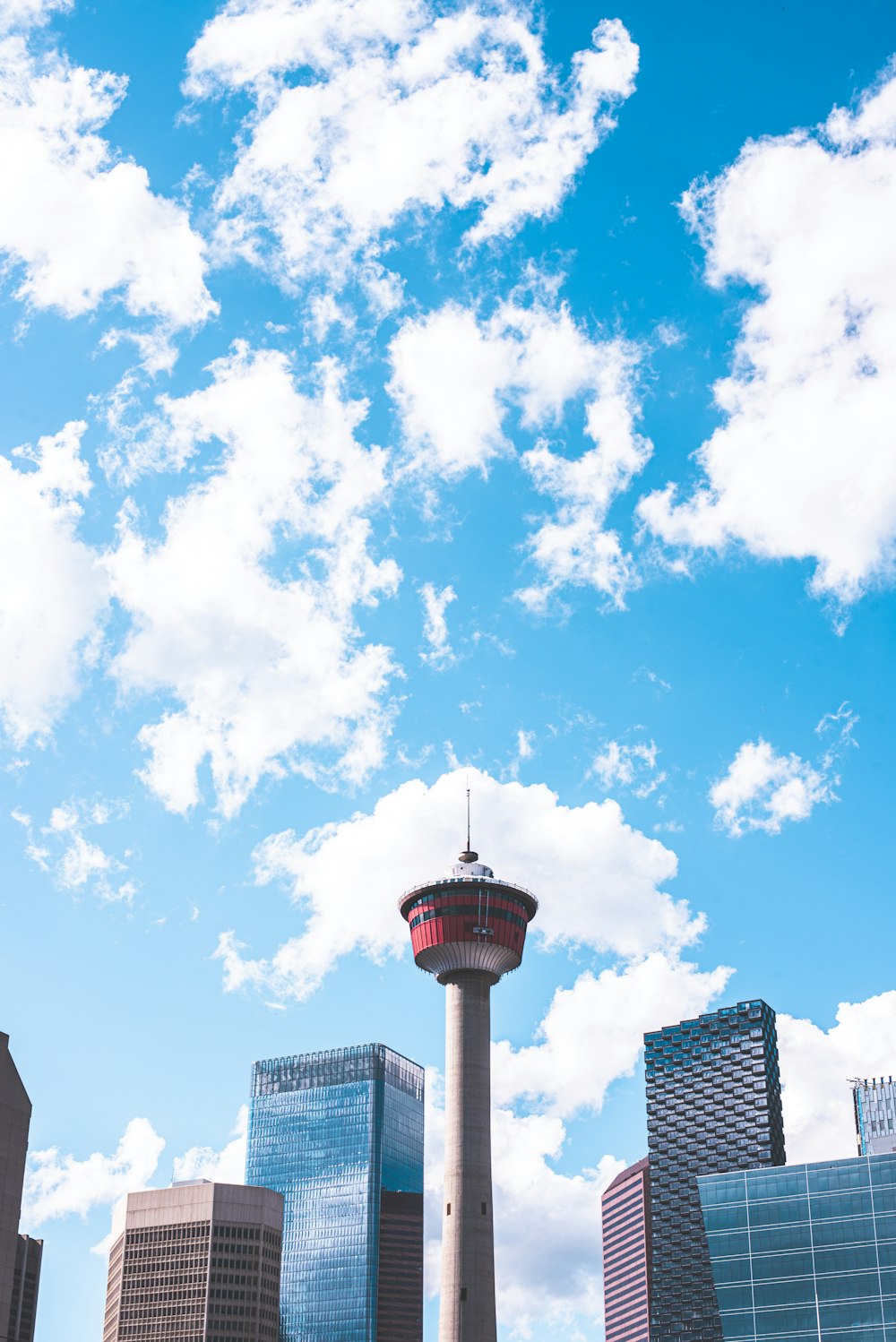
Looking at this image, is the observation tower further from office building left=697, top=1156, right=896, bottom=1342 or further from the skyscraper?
the skyscraper

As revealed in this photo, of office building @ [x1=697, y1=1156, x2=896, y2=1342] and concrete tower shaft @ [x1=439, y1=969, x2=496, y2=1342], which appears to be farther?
concrete tower shaft @ [x1=439, y1=969, x2=496, y2=1342]

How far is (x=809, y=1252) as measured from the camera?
15988 centimetres

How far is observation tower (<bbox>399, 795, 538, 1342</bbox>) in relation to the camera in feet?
575

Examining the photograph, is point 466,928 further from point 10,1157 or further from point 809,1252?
point 10,1157

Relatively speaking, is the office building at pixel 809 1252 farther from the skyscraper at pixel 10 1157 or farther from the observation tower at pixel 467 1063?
the skyscraper at pixel 10 1157

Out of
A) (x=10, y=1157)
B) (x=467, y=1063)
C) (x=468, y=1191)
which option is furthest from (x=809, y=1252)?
(x=10, y=1157)

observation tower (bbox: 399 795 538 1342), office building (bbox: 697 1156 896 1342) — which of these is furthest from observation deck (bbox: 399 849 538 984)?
office building (bbox: 697 1156 896 1342)

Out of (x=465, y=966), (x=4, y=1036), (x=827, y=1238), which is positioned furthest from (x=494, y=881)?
(x=4, y=1036)

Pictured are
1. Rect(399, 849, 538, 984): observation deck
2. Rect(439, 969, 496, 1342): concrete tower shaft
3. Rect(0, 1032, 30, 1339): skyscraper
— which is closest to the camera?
Rect(0, 1032, 30, 1339): skyscraper

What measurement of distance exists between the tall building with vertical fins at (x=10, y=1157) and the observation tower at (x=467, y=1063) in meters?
70.6

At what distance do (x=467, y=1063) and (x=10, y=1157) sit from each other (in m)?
78.7

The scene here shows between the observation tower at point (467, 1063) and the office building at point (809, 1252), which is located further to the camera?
the observation tower at point (467, 1063)

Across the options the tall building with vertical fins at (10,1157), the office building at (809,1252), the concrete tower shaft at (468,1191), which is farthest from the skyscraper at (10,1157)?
the office building at (809,1252)

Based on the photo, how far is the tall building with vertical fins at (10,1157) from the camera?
112812 mm
